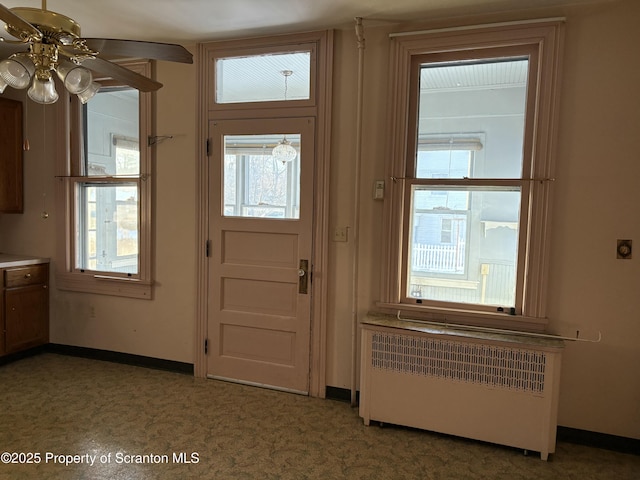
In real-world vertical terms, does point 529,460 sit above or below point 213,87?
below

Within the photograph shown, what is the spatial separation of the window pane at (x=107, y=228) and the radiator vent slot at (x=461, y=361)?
7.31 ft

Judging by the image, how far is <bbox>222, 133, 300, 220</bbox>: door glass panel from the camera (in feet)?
9.88

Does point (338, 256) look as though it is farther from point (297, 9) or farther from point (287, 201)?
point (297, 9)

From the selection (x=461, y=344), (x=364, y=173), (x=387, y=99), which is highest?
(x=387, y=99)

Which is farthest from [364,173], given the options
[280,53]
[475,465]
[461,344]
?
[475,465]

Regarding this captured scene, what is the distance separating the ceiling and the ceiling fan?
1.00 meters

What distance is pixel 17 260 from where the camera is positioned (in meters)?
3.48

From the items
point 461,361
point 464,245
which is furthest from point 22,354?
point 464,245

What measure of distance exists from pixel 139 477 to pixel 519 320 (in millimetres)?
2330

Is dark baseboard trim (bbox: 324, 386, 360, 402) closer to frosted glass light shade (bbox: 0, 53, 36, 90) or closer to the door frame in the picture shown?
the door frame

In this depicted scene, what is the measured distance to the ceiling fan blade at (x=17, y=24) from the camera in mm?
1260

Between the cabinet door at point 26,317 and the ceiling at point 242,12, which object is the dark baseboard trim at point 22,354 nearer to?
the cabinet door at point 26,317

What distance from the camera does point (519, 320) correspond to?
2.56 meters

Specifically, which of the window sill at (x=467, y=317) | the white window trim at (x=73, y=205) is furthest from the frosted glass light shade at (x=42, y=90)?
the window sill at (x=467, y=317)
